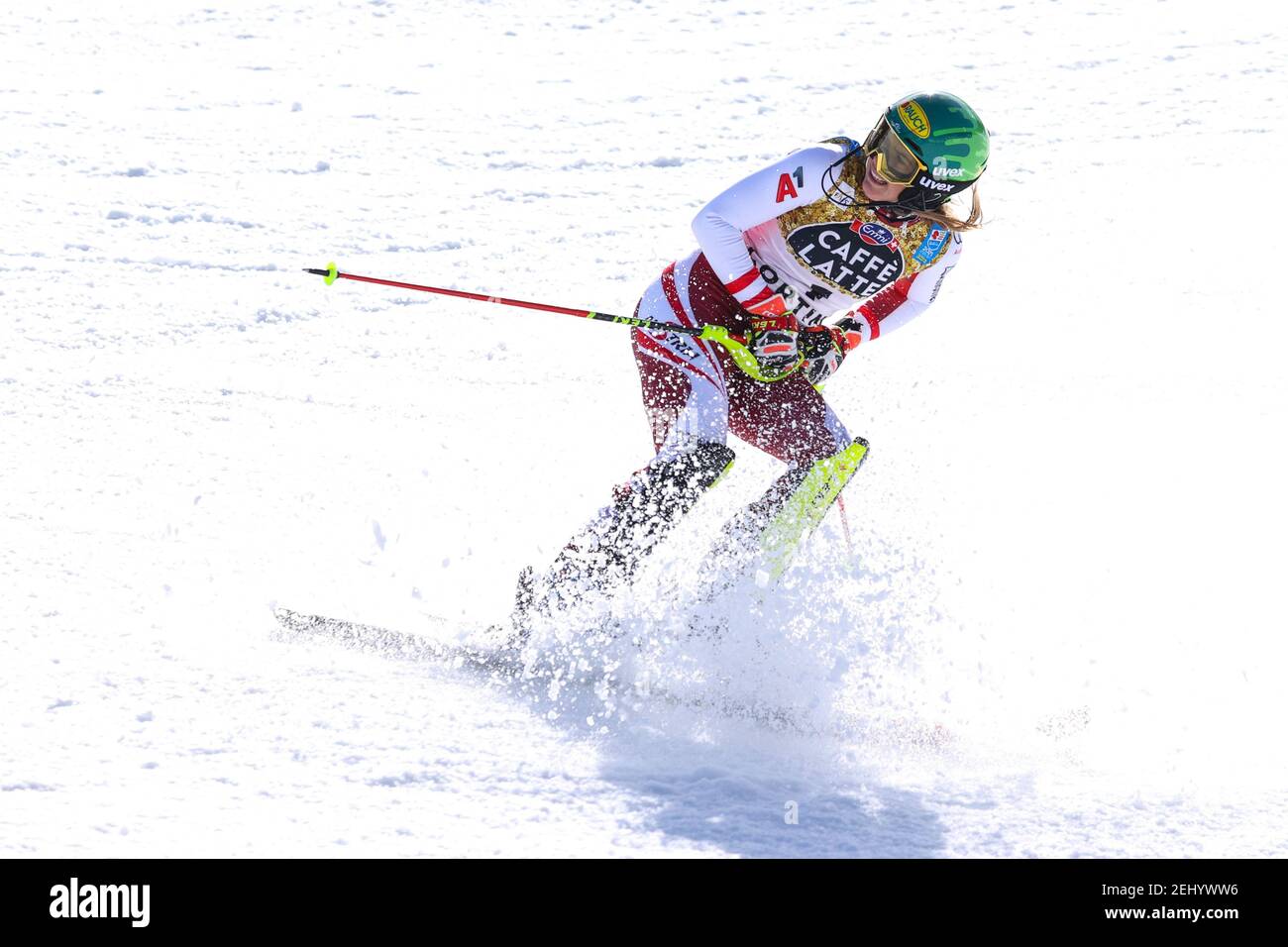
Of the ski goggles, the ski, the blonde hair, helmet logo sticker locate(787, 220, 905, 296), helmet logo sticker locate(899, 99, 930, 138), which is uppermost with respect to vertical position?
helmet logo sticker locate(899, 99, 930, 138)

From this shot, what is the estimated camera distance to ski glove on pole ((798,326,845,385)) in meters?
4.23

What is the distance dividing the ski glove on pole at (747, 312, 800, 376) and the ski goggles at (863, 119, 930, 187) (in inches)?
20.2

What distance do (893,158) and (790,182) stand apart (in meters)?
0.28

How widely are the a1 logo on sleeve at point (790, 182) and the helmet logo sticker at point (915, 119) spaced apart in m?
0.30

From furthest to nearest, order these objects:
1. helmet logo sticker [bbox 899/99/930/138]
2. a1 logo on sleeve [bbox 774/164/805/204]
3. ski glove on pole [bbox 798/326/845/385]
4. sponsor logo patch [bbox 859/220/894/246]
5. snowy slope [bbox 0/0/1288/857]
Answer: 1. ski glove on pole [bbox 798/326/845/385]
2. sponsor logo patch [bbox 859/220/894/246]
3. a1 logo on sleeve [bbox 774/164/805/204]
4. helmet logo sticker [bbox 899/99/930/138]
5. snowy slope [bbox 0/0/1288/857]

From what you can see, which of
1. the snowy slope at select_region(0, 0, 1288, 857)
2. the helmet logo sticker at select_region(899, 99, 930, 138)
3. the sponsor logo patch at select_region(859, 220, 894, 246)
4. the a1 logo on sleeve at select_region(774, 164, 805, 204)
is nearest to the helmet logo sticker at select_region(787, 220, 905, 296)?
the sponsor logo patch at select_region(859, 220, 894, 246)

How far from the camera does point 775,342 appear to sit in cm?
411

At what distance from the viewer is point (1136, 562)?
5.18 metres

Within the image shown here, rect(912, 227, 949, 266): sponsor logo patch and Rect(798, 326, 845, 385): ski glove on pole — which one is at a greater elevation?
Rect(912, 227, 949, 266): sponsor logo patch

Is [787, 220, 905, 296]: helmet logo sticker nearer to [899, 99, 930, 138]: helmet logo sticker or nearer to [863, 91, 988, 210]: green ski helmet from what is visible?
[863, 91, 988, 210]: green ski helmet

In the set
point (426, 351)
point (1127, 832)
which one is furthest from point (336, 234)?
point (1127, 832)

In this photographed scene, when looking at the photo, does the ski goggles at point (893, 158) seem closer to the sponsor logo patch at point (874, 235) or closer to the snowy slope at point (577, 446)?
the sponsor logo patch at point (874, 235)

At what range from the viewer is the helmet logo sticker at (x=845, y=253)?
4.09 meters

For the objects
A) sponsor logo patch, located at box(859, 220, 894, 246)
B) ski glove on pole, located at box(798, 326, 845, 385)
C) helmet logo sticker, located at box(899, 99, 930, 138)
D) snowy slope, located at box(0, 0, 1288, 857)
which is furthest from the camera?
ski glove on pole, located at box(798, 326, 845, 385)
